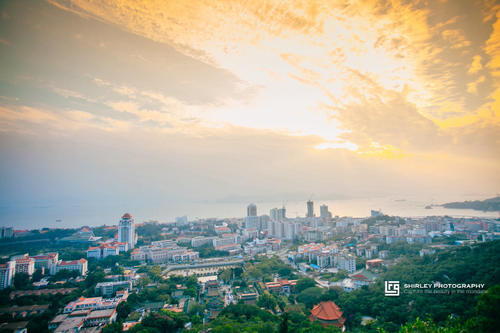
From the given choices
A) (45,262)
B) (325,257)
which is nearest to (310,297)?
(325,257)

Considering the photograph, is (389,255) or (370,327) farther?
(389,255)

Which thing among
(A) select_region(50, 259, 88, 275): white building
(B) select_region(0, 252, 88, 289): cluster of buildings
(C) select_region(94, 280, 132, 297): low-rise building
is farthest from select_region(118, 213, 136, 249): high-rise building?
(C) select_region(94, 280, 132, 297): low-rise building

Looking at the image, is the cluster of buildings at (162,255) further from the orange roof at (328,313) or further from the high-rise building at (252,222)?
the orange roof at (328,313)

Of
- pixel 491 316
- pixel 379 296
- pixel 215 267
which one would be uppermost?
pixel 491 316

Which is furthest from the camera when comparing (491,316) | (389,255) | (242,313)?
(389,255)

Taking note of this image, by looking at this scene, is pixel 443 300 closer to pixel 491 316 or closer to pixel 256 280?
pixel 491 316

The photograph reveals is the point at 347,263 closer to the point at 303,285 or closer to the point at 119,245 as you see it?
the point at 303,285

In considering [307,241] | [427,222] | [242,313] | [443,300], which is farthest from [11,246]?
[427,222]
